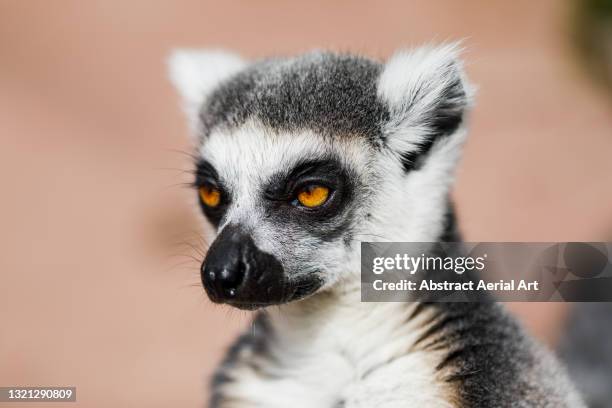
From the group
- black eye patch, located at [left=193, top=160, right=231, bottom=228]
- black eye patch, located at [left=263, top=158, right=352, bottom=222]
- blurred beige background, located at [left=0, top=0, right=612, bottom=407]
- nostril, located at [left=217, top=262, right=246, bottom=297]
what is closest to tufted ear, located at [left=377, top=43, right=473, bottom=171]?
black eye patch, located at [left=263, top=158, right=352, bottom=222]

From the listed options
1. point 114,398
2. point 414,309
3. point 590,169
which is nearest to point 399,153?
point 414,309

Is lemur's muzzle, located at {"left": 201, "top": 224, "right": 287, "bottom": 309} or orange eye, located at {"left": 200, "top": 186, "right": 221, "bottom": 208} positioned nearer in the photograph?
lemur's muzzle, located at {"left": 201, "top": 224, "right": 287, "bottom": 309}

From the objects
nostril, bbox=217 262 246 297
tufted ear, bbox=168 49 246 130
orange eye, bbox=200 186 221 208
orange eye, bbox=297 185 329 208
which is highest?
tufted ear, bbox=168 49 246 130

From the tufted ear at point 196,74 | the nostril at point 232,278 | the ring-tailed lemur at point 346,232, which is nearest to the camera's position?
the nostril at point 232,278

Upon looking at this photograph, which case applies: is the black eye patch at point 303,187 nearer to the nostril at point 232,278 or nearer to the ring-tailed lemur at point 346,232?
the ring-tailed lemur at point 346,232

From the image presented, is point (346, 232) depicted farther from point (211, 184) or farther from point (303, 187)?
point (211, 184)

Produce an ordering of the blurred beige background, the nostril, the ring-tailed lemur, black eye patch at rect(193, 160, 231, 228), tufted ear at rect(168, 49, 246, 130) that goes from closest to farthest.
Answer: the nostril, the ring-tailed lemur, black eye patch at rect(193, 160, 231, 228), tufted ear at rect(168, 49, 246, 130), the blurred beige background

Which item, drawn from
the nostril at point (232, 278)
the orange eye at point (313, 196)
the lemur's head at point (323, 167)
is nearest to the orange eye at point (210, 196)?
the lemur's head at point (323, 167)

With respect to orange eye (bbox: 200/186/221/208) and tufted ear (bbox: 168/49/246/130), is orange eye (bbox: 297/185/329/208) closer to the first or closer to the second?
orange eye (bbox: 200/186/221/208)
